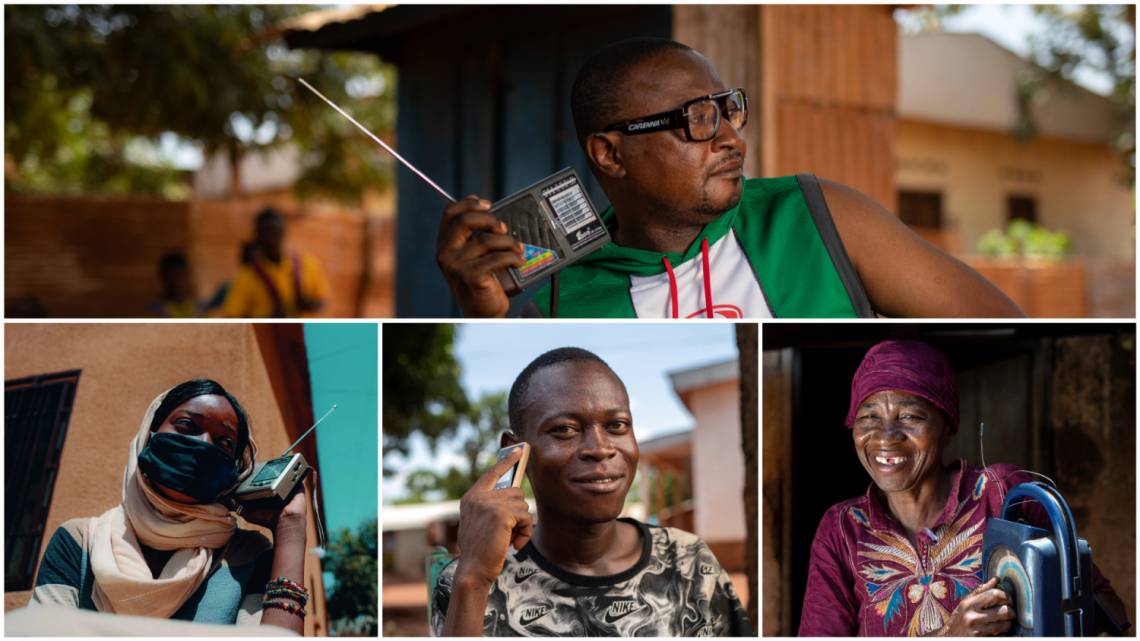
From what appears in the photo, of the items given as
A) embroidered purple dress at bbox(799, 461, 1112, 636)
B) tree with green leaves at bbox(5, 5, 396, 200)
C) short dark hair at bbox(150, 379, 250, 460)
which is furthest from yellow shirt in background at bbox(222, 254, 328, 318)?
embroidered purple dress at bbox(799, 461, 1112, 636)

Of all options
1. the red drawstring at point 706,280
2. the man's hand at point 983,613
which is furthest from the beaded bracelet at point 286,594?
the man's hand at point 983,613

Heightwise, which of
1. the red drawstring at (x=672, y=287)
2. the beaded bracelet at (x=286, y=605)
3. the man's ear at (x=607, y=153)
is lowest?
the beaded bracelet at (x=286, y=605)

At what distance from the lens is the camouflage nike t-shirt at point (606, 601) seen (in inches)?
83.3

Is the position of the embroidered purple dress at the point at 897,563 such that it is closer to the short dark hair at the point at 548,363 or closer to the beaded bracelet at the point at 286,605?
the short dark hair at the point at 548,363

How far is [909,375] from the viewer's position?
2.06 meters

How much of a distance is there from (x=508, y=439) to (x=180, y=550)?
600 mm

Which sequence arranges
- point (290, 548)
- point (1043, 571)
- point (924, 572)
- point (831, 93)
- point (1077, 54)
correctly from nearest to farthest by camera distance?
1. point (1043, 571)
2. point (924, 572)
3. point (290, 548)
4. point (831, 93)
5. point (1077, 54)

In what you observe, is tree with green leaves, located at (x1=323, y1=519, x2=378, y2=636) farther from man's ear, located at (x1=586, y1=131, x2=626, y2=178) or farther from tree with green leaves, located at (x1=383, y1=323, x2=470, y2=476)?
man's ear, located at (x1=586, y1=131, x2=626, y2=178)

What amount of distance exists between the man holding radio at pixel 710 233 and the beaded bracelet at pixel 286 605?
600mm

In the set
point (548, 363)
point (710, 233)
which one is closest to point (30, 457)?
point (548, 363)

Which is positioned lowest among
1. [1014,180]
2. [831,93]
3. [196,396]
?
[196,396]

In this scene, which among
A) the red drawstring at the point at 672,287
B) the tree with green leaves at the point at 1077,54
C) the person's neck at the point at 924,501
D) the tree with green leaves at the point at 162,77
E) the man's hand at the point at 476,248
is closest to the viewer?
the person's neck at the point at 924,501

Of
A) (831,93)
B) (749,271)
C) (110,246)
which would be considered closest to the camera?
(749,271)

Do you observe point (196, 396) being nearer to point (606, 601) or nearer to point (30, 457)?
point (30, 457)
